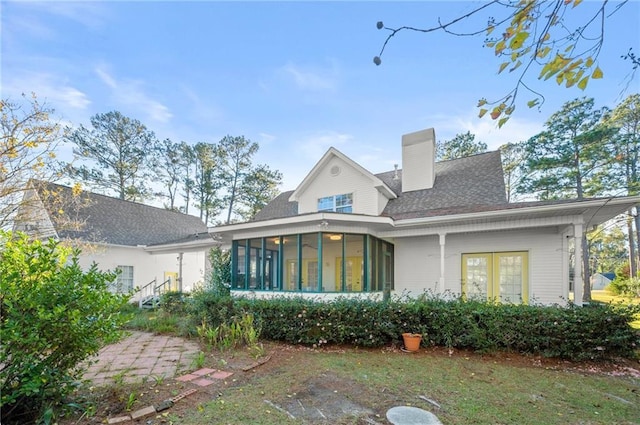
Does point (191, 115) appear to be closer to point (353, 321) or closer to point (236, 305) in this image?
point (236, 305)

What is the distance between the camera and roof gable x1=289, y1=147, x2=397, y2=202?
11.0 m

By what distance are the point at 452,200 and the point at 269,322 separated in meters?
7.21

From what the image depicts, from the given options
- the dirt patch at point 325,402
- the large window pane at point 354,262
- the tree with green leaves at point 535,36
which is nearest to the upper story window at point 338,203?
the large window pane at point 354,262

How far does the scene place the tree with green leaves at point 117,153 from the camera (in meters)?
21.7

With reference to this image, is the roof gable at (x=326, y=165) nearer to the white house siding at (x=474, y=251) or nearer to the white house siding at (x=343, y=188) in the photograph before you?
the white house siding at (x=343, y=188)

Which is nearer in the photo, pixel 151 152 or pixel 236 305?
pixel 236 305

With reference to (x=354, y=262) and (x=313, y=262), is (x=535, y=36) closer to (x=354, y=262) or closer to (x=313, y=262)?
(x=354, y=262)

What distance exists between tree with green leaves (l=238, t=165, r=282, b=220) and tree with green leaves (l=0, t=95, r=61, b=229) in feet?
59.6

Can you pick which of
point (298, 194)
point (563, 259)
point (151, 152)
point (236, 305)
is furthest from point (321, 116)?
point (151, 152)

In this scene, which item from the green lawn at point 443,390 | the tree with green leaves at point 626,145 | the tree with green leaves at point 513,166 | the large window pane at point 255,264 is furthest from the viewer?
the tree with green leaves at point 513,166

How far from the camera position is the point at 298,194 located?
1252cm

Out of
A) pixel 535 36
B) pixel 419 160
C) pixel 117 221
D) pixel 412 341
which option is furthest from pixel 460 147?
pixel 535 36

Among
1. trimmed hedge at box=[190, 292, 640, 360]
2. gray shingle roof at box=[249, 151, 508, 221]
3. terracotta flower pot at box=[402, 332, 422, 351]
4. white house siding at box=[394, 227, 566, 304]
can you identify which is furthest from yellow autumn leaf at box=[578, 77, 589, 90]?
gray shingle roof at box=[249, 151, 508, 221]

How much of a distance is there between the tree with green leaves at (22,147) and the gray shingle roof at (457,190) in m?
9.17
